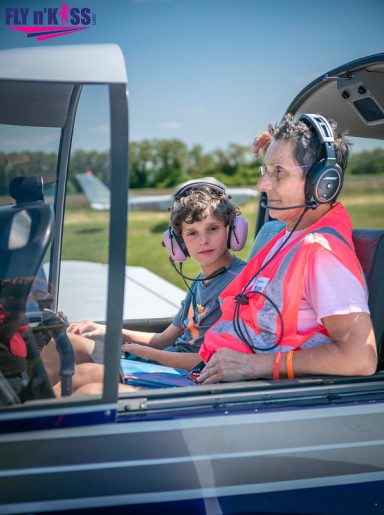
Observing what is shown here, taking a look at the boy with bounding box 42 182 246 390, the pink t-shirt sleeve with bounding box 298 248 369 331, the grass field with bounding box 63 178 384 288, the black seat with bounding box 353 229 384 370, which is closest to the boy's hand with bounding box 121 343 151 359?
the boy with bounding box 42 182 246 390

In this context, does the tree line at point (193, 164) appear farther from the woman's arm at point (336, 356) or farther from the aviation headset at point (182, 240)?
the woman's arm at point (336, 356)

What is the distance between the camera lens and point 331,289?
188 centimetres

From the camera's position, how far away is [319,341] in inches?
78.7

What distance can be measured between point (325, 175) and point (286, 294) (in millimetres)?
408

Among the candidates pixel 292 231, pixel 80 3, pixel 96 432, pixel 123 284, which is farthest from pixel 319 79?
pixel 80 3

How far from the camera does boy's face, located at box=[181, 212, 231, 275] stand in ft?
8.16

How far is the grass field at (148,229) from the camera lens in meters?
1.64

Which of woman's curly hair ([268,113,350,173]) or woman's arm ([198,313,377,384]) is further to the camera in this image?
woman's curly hair ([268,113,350,173])

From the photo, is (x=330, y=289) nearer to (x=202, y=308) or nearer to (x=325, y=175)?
(x=325, y=175)

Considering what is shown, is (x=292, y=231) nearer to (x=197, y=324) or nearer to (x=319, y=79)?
(x=197, y=324)

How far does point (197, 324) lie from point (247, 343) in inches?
18.6

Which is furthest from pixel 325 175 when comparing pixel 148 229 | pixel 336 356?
pixel 148 229

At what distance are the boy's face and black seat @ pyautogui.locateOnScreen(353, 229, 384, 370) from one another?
1.78 ft

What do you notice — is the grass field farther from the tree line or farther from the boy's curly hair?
the tree line
